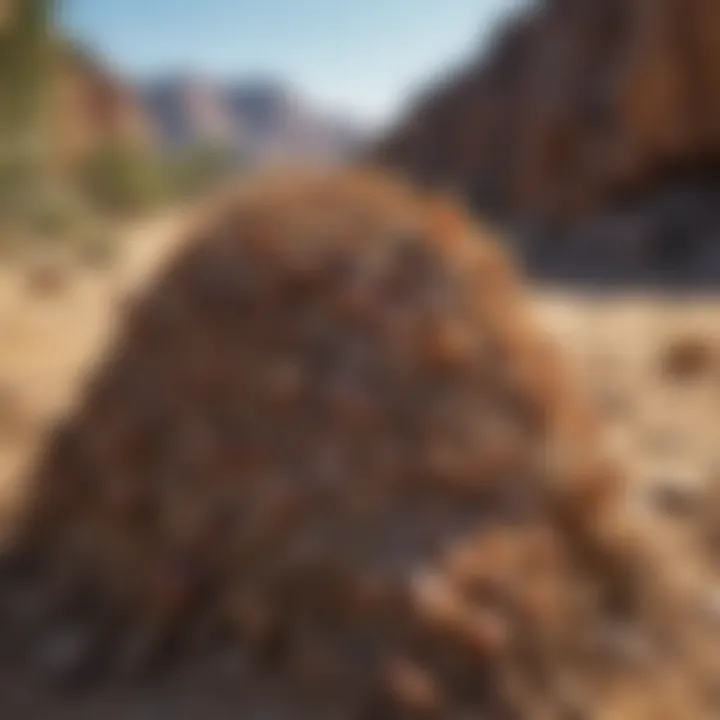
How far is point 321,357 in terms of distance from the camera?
91.3 inches

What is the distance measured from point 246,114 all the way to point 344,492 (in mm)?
70058

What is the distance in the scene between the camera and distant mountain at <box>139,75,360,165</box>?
63.0 metres

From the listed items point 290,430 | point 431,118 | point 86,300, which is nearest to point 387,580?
point 290,430

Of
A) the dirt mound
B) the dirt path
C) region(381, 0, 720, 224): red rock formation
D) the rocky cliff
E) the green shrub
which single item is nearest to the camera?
the dirt mound

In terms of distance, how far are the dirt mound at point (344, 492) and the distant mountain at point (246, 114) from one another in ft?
192

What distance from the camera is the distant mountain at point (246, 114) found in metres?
63.0

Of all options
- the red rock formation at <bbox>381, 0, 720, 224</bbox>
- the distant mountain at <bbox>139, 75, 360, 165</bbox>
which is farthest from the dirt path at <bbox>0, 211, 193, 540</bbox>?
the distant mountain at <bbox>139, 75, 360, 165</bbox>

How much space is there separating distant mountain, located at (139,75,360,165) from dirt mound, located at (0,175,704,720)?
58.5 meters

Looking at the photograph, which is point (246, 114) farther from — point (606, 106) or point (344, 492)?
point (344, 492)

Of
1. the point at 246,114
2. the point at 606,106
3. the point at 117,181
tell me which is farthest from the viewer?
the point at 246,114

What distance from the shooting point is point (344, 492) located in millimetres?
2166

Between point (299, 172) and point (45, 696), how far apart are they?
1303 millimetres

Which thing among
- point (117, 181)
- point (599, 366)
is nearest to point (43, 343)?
point (599, 366)

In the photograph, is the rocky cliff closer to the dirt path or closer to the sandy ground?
the sandy ground
